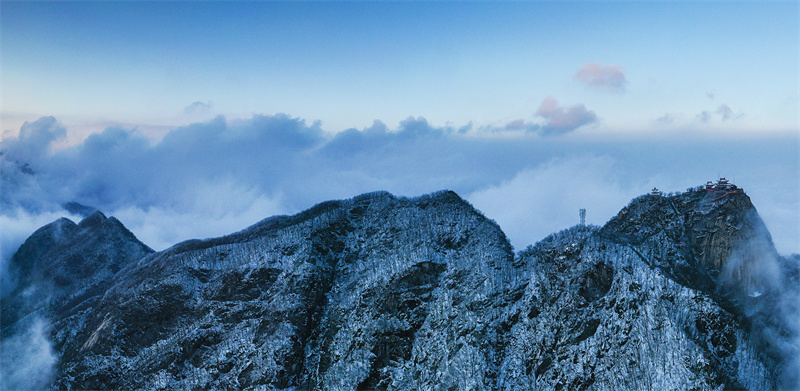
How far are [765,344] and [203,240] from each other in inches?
5177

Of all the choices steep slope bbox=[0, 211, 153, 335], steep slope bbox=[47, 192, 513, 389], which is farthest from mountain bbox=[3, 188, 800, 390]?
steep slope bbox=[0, 211, 153, 335]

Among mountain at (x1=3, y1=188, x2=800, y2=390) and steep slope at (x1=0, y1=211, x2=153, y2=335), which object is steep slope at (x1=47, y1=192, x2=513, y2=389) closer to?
mountain at (x1=3, y1=188, x2=800, y2=390)

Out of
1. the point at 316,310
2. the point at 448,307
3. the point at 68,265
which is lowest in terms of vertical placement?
→ the point at 448,307

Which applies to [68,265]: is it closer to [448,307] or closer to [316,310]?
[316,310]

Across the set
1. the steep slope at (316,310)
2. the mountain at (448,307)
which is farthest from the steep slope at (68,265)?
the steep slope at (316,310)

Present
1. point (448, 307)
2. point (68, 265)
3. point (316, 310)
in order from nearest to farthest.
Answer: point (448, 307) → point (316, 310) → point (68, 265)

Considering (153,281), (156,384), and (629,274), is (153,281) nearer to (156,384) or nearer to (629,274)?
(156,384)

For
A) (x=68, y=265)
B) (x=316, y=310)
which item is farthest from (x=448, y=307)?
(x=68, y=265)

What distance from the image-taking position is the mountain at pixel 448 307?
8669 cm

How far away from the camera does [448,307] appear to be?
109375mm

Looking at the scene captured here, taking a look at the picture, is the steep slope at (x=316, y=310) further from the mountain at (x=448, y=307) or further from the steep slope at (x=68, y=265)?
the steep slope at (x=68, y=265)

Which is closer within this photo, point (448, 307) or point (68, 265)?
point (448, 307)

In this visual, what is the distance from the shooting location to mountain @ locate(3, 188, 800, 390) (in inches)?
3413

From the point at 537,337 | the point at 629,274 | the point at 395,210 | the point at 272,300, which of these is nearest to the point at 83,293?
the point at 272,300
